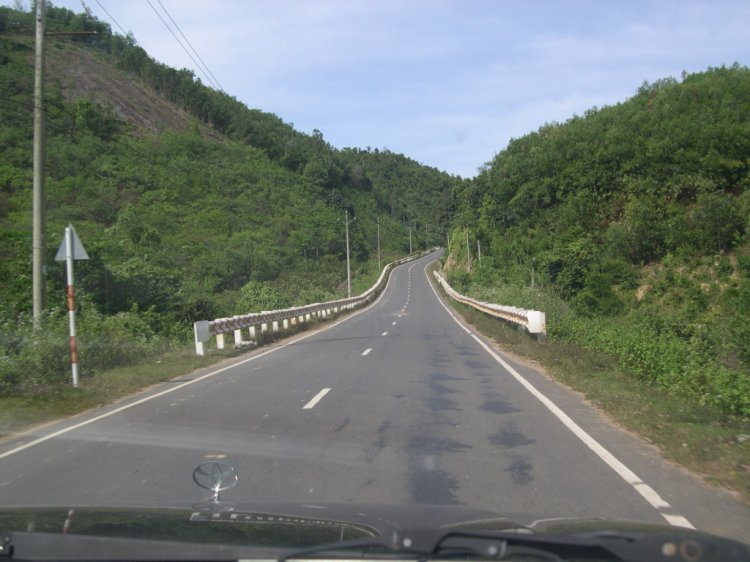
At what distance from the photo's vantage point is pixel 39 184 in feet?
44.1

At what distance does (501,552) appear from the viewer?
8.83 ft

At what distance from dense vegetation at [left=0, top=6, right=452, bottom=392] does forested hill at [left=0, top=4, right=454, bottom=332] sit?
15 centimetres

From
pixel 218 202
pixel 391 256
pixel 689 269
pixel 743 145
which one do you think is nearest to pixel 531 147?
pixel 743 145

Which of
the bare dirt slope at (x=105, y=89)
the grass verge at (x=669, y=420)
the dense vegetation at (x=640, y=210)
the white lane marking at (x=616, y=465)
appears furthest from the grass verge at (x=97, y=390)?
the bare dirt slope at (x=105, y=89)

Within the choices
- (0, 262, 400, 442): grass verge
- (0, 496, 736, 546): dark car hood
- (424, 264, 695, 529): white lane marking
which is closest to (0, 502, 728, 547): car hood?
(0, 496, 736, 546): dark car hood

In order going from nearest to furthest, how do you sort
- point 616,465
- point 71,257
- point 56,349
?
point 616,465 < point 71,257 < point 56,349

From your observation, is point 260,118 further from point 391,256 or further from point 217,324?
point 217,324

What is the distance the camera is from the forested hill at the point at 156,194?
24.2 m

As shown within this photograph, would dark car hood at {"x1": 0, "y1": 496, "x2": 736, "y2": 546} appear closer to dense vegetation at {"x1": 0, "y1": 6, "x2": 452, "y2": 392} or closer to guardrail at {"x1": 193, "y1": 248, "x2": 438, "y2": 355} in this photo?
dense vegetation at {"x1": 0, "y1": 6, "x2": 452, "y2": 392}

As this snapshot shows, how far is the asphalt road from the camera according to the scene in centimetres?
518

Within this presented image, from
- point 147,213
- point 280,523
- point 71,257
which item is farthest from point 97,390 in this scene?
point 147,213

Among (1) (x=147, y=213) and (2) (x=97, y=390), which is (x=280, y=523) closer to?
(2) (x=97, y=390)

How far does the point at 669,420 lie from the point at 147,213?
51.9 m

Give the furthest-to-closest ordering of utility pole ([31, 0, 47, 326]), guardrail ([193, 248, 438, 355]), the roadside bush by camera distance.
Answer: guardrail ([193, 248, 438, 355])
utility pole ([31, 0, 47, 326])
the roadside bush
